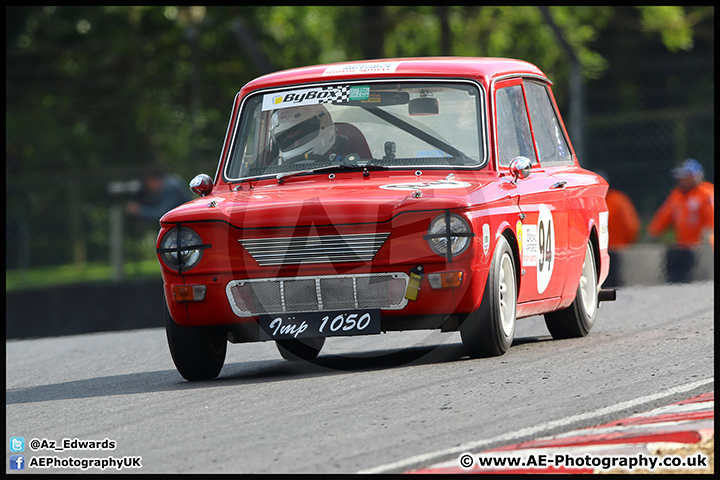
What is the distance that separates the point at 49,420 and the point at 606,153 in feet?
71.2

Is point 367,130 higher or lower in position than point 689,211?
higher

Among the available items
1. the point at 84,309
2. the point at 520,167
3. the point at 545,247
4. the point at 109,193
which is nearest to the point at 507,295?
the point at 545,247

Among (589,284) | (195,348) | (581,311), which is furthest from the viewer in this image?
(589,284)

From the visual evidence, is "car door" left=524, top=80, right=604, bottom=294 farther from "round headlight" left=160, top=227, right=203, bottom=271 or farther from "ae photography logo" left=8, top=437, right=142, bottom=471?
"ae photography logo" left=8, top=437, right=142, bottom=471

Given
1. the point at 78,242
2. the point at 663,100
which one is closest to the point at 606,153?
the point at 663,100

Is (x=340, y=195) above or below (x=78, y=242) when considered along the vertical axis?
above

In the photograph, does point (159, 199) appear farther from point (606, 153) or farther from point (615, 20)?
point (615, 20)

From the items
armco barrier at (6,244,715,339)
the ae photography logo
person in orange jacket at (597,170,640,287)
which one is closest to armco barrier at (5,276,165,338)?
armco barrier at (6,244,715,339)

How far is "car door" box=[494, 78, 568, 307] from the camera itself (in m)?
7.56

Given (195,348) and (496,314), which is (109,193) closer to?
(195,348)

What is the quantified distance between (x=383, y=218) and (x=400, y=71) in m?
1.61

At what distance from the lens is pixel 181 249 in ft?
23.0

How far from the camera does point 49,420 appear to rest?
6.17m

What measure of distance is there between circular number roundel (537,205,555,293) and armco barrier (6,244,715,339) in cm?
681
